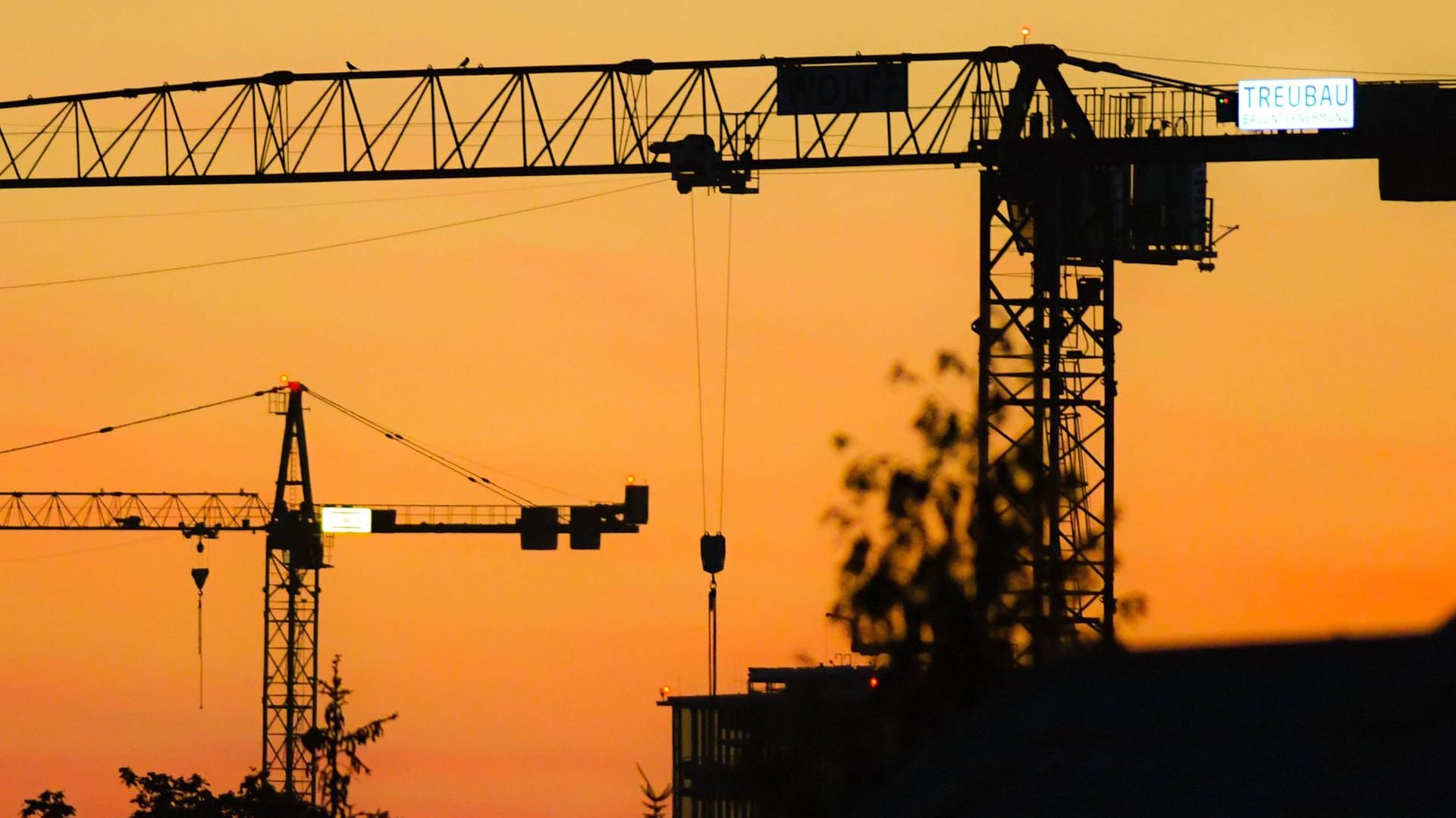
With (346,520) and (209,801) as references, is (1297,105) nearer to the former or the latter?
(209,801)

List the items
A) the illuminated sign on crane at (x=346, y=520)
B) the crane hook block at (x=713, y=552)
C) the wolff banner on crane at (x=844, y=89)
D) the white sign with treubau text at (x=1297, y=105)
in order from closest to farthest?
the white sign with treubau text at (x=1297, y=105) → the wolff banner on crane at (x=844, y=89) → the crane hook block at (x=713, y=552) → the illuminated sign on crane at (x=346, y=520)

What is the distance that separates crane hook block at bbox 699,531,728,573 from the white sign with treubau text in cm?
3184

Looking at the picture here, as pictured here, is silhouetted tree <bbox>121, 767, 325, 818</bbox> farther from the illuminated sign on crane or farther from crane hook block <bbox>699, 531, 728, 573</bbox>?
the illuminated sign on crane

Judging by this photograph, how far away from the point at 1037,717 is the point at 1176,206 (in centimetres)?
5668

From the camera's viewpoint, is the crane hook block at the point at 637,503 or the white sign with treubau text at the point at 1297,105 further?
the crane hook block at the point at 637,503

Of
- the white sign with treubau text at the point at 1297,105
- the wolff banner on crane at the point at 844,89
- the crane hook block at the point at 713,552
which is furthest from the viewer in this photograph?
the crane hook block at the point at 713,552

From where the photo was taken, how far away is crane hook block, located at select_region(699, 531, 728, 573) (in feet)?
323

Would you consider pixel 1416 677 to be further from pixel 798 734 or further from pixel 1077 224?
pixel 1077 224

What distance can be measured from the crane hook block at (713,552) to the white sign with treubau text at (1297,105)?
31.8 m

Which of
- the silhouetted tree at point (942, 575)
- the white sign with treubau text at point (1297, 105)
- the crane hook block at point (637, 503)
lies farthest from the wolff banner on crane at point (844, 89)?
the crane hook block at point (637, 503)

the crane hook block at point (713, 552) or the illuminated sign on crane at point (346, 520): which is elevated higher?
the illuminated sign on crane at point (346, 520)

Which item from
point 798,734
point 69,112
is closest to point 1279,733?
point 798,734

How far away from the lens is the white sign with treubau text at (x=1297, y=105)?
70.9 metres

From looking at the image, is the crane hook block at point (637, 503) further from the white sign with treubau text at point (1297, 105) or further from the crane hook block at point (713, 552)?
the white sign with treubau text at point (1297, 105)
